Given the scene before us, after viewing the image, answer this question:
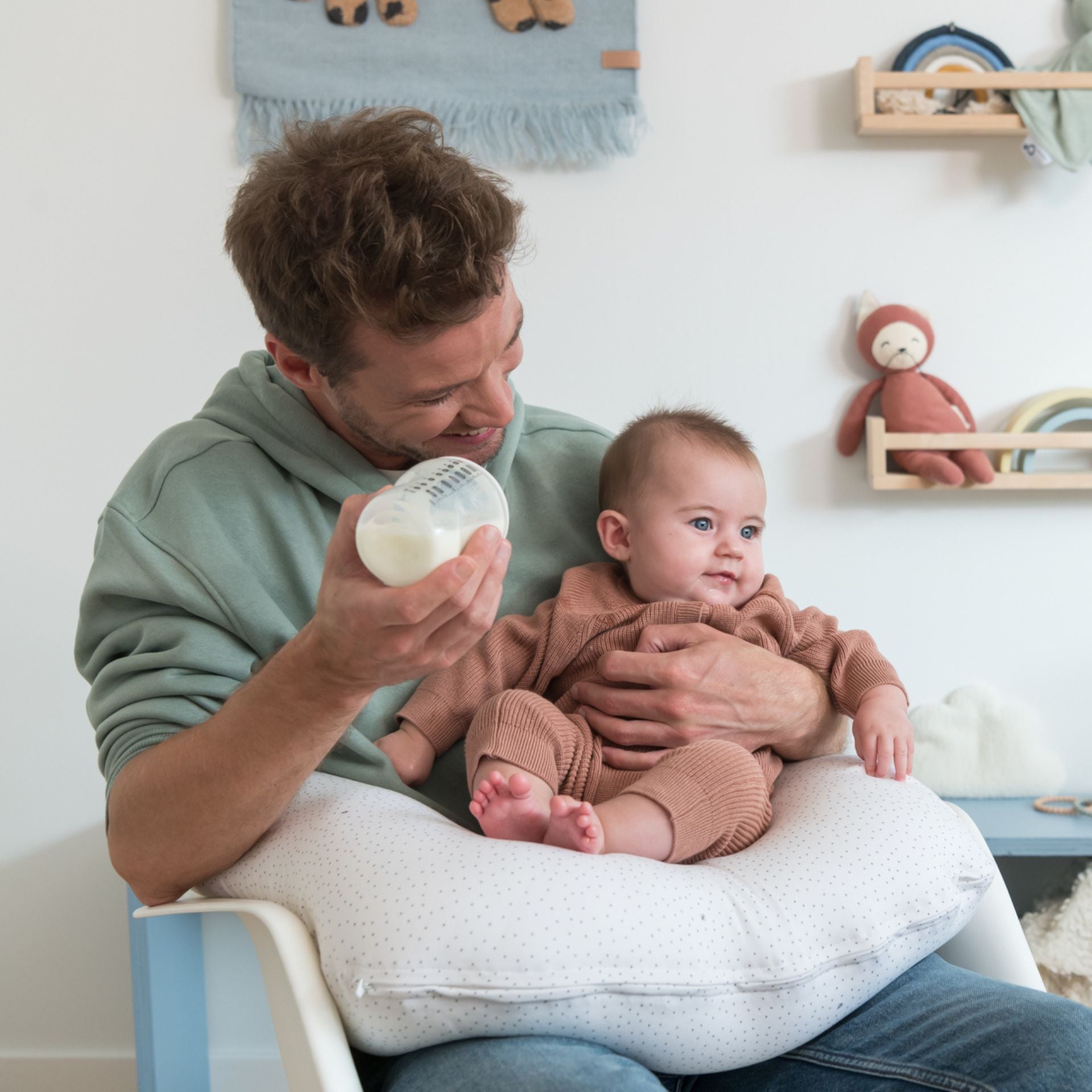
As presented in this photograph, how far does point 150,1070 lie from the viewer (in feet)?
3.36

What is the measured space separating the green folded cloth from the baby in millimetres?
1167

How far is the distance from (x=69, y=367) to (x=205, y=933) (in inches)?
60.6

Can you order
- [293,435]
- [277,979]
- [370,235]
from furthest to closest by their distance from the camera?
[293,435], [370,235], [277,979]

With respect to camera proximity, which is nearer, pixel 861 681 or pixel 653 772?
pixel 653 772

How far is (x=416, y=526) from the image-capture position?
760mm

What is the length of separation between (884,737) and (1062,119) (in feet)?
4.99

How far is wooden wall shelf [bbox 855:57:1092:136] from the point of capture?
2080 millimetres

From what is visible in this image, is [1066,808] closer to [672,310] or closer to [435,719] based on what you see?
[672,310]

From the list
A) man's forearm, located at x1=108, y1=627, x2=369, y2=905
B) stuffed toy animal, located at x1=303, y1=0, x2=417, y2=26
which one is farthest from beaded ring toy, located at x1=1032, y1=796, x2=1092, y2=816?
stuffed toy animal, located at x1=303, y1=0, x2=417, y2=26

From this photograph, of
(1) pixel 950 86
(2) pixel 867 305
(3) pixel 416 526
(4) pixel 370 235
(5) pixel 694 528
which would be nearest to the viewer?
(3) pixel 416 526

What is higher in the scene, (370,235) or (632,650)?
(370,235)

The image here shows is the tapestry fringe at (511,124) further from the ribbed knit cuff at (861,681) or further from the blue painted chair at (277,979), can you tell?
the blue painted chair at (277,979)

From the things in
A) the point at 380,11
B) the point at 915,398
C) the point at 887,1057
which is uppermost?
the point at 380,11

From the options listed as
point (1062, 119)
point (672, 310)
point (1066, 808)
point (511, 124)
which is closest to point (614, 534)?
point (672, 310)
